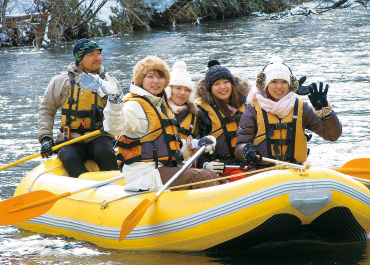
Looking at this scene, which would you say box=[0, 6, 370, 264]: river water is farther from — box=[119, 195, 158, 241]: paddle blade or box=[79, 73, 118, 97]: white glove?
box=[79, 73, 118, 97]: white glove

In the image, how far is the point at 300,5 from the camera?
18797 mm

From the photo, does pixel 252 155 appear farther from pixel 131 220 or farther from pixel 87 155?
pixel 87 155

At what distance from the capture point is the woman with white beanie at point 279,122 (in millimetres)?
4359

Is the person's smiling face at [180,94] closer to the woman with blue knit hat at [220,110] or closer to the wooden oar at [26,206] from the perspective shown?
the woman with blue knit hat at [220,110]

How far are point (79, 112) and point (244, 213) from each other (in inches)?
83.0

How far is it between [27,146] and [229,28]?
32.3ft

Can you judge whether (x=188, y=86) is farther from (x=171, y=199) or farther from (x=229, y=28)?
(x=229, y=28)

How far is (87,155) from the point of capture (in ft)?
17.6

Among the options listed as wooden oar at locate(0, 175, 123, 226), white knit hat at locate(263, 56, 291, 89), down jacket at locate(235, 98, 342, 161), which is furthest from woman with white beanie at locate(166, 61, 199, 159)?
wooden oar at locate(0, 175, 123, 226)

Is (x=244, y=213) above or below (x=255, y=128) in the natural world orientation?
below

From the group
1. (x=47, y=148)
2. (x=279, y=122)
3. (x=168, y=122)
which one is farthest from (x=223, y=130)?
(x=47, y=148)

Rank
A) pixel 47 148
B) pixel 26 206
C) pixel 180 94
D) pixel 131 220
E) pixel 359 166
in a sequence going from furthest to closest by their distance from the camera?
pixel 47 148, pixel 180 94, pixel 359 166, pixel 26 206, pixel 131 220

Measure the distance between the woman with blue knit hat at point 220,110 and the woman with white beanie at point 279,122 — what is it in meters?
0.32

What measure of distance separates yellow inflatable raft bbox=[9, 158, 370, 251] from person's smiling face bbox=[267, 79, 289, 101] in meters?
0.83
